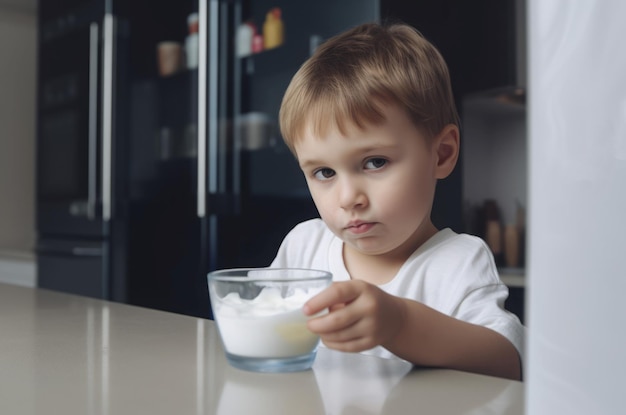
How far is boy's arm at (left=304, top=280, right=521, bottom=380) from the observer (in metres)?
0.43

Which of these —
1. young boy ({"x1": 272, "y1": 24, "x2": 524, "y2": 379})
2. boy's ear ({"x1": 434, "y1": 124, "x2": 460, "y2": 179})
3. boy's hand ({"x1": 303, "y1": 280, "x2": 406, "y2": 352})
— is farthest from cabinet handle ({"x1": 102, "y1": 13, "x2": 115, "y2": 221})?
boy's hand ({"x1": 303, "y1": 280, "x2": 406, "y2": 352})

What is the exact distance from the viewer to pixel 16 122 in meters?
3.72

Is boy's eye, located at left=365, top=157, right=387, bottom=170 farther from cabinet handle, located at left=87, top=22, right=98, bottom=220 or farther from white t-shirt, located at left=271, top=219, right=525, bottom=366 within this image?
cabinet handle, located at left=87, top=22, right=98, bottom=220

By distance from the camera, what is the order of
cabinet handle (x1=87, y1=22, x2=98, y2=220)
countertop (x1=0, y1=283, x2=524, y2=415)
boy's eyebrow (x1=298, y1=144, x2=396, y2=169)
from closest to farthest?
countertop (x1=0, y1=283, x2=524, y2=415) → boy's eyebrow (x1=298, y1=144, x2=396, y2=169) → cabinet handle (x1=87, y1=22, x2=98, y2=220)

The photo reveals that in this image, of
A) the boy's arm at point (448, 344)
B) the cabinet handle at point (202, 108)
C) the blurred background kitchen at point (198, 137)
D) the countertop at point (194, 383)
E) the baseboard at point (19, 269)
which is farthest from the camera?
the baseboard at point (19, 269)

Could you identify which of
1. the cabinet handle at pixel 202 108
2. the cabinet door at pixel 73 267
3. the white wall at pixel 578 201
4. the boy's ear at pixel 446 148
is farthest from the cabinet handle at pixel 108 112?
the white wall at pixel 578 201

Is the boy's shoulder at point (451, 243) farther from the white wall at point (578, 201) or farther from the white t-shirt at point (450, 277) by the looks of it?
the white wall at point (578, 201)

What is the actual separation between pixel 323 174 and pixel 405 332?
27 centimetres

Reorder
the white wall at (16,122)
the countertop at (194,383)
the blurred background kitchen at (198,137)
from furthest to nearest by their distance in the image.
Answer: the white wall at (16,122) → the blurred background kitchen at (198,137) → the countertop at (194,383)

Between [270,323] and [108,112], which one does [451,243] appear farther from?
[108,112]

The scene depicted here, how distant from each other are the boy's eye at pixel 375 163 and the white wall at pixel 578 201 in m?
0.48

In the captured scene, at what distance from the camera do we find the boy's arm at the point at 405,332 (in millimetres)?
427

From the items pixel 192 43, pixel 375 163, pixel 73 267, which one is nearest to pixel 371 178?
pixel 375 163

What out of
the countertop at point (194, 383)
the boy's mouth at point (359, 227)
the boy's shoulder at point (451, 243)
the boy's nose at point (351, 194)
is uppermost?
the boy's nose at point (351, 194)
